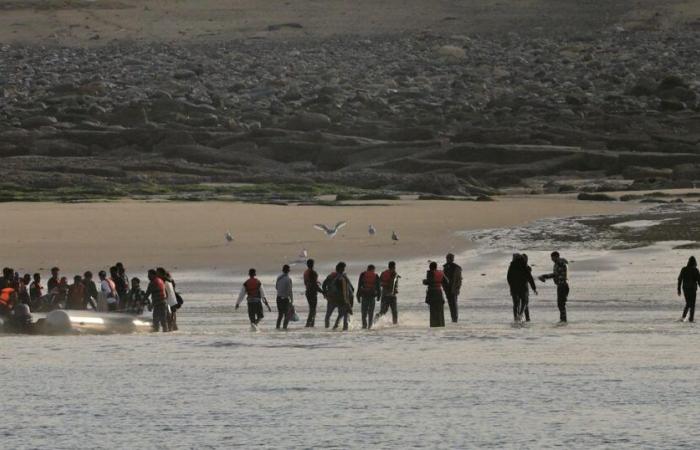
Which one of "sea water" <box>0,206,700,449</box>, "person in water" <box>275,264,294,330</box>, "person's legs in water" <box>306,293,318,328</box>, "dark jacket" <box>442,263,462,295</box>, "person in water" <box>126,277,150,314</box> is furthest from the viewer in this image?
"person in water" <box>126,277,150,314</box>

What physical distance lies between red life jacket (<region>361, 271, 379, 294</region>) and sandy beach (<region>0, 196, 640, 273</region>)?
33.3 feet

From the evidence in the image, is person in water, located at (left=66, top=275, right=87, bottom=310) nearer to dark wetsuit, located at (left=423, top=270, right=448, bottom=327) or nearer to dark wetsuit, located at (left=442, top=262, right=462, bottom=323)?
dark wetsuit, located at (left=423, top=270, right=448, bottom=327)

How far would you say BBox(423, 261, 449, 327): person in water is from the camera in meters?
26.3

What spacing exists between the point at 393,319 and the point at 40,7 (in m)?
143

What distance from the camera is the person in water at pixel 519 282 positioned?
2659 cm

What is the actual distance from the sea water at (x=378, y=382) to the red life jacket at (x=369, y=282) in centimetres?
67

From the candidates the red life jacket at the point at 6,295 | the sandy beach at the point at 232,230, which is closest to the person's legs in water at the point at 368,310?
the red life jacket at the point at 6,295

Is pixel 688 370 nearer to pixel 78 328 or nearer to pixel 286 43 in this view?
pixel 78 328

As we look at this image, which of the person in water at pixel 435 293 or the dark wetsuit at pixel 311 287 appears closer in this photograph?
the person in water at pixel 435 293

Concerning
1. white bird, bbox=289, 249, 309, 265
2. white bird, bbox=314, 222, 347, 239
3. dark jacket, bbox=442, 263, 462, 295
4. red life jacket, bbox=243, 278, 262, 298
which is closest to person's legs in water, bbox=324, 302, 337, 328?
red life jacket, bbox=243, 278, 262, 298

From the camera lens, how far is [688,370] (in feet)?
69.5

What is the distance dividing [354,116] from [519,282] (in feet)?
225

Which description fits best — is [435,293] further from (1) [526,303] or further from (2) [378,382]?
(2) [378,382]

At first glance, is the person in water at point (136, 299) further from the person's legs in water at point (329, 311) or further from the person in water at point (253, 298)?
the person's legs in water at point (329, 311)
